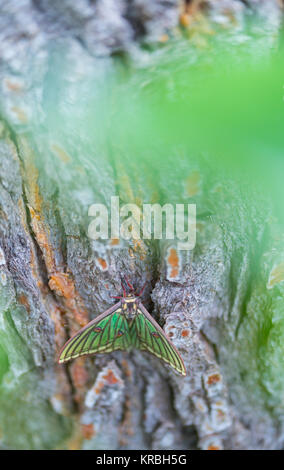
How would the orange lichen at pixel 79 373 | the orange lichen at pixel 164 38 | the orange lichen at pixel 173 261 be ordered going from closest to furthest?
the orange lichen at pixel 164 38 → the orange lichen at pixel 173 261 → the orange lichen at pixel 79 373

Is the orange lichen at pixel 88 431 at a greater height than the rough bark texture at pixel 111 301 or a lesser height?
lesser

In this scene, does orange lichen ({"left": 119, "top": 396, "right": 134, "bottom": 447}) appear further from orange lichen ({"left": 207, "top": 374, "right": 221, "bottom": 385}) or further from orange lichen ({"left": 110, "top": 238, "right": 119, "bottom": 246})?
orange lichen ({"left": 110, "top": 238, "right": 119, "bottom": 246})

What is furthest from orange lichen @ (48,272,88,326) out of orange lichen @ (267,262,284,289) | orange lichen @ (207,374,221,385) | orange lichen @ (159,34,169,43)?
orange lichen @ (159,34,169,43)

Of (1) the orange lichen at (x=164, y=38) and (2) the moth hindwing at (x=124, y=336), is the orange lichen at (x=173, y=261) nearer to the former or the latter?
(2) the moth hindwing at (x=124, y=336)

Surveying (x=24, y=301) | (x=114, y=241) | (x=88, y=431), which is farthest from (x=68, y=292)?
(x=88, y=431)

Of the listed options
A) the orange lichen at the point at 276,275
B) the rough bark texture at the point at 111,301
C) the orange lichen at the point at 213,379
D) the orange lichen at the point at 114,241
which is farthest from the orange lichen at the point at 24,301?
the orange lichen at the point at 276,275

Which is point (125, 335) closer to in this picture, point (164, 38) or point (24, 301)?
point (24, 301)

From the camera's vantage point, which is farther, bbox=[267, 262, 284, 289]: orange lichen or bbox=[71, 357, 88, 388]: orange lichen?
bbox=[71, 357, 88, 388]: orange lichen

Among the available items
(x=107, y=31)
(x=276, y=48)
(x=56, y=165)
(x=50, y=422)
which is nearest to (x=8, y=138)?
(x=56, y=165)

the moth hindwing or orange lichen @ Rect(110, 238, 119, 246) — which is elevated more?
orange lichen @ Rect(110, 238, 119, 246)
